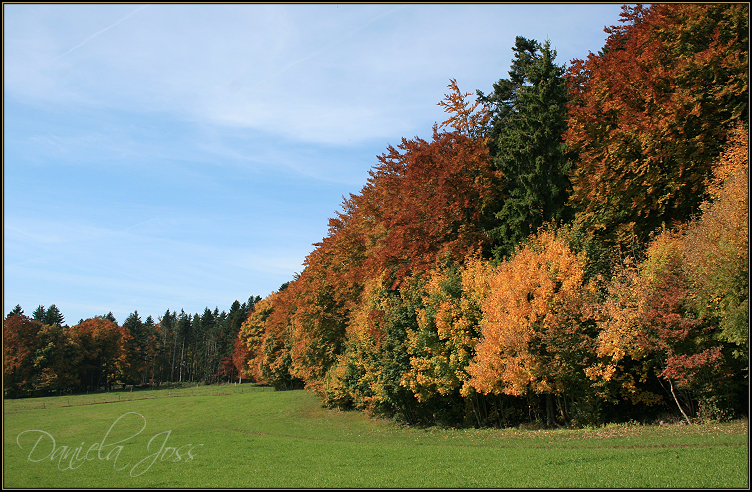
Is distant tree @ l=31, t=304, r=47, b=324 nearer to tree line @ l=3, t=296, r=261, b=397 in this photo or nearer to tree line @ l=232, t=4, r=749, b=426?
tree line @ l=3, t=296, r=261, b=397

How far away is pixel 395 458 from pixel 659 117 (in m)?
20.2

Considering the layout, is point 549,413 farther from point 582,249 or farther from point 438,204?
point 438,204

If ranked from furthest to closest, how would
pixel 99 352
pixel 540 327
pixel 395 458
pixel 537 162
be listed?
pixel 99 352
pixel 537 162
pixel 540 327
pixel 395 458

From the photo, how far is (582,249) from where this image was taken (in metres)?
25.0

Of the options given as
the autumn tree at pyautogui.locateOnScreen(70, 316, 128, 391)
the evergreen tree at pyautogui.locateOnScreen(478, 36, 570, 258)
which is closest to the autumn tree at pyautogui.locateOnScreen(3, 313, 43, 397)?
the autumn tree at pyautogui.locateOnScreen(70, 316, 128, 391)

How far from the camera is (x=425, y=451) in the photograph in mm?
21016

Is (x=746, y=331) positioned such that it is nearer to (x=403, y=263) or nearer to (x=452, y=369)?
(x=452, y=369)

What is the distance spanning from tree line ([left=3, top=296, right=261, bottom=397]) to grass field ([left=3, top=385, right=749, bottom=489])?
49486 millimetres

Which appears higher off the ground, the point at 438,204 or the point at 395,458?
the point at 438,204

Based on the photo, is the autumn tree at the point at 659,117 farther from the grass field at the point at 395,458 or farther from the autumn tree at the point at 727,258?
the grass field at the point at 395,458

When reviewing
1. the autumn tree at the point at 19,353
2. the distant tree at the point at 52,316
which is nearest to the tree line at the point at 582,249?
the autumn tree at the point at 19,353

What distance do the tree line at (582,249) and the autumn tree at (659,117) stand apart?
0.09 m

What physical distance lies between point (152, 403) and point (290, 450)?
4826 cm

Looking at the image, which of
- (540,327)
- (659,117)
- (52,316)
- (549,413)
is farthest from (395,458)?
(52,316)
